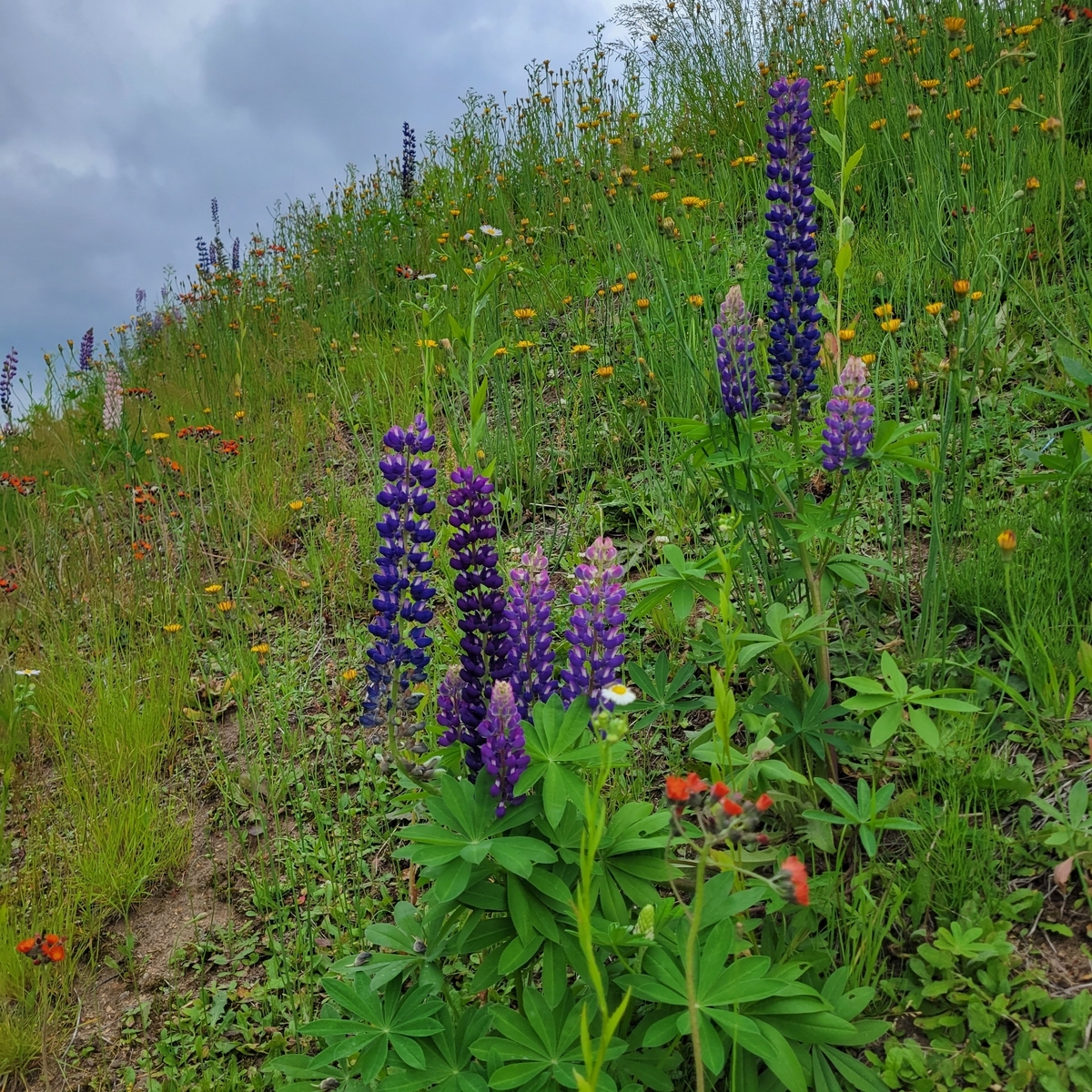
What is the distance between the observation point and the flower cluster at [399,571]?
1701mm

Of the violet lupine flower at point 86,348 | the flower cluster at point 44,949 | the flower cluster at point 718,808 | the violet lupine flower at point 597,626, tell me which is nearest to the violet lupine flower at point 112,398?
the violet lupine flower at point 86,348

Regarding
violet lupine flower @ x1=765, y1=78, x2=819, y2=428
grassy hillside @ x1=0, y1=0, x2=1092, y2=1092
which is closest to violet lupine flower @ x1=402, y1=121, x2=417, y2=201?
grassy hillside @ x1=0, y1=0, x2=1092, y2=1092

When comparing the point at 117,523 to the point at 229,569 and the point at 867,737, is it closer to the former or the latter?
the point at 229,569

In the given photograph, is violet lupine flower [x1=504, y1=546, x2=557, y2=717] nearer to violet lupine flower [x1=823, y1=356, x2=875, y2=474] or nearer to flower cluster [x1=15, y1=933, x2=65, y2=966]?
violet lupine flower [x1=823, y1=356, x2=875, y2=474]

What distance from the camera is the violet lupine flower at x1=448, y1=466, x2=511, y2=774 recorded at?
1525 millimetres

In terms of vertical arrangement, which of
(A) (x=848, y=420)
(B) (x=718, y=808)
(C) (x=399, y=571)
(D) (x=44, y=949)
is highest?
(A) (x=848, y=420)

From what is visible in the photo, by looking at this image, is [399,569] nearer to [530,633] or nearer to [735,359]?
[530,633]

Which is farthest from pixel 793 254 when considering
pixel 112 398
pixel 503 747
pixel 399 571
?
pixel 112 398

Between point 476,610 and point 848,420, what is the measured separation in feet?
3.09

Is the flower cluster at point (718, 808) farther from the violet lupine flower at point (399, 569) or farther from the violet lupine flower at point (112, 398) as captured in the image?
the violet lupine flower at point (112, 398)

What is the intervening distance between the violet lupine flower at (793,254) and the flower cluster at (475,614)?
2.99 feet

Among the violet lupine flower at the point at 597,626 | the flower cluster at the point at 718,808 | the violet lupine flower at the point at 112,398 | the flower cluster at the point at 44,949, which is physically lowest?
the flower cluster at the point at 44,949

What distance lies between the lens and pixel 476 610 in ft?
5.06

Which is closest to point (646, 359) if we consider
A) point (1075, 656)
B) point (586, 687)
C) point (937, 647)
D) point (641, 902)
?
point (937, 647)
